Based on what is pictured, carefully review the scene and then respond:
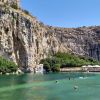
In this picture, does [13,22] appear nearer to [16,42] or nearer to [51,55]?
[16,42]

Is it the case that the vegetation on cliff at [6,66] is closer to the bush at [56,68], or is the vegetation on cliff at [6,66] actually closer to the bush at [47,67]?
the bush at [47,67]

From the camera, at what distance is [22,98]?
48.8 meters

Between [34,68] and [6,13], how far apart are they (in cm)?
2729

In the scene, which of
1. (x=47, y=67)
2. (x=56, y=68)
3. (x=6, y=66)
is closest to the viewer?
(x=6, y=66)

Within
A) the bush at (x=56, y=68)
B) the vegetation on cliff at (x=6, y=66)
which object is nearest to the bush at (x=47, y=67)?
the bush at (x=56, y=68)

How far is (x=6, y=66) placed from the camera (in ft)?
397

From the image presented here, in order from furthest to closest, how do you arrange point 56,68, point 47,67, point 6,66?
point 56,68 < point 47,67 < point 6,66

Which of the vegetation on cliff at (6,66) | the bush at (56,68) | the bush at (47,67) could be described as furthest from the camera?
the bush at (56,68)

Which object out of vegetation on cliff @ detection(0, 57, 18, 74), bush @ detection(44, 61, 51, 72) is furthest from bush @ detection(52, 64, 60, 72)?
vegetation on cliff @ detection(0, 57, 18, 74)

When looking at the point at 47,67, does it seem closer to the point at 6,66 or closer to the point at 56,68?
the point at 56,68

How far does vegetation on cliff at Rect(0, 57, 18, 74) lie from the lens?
119m

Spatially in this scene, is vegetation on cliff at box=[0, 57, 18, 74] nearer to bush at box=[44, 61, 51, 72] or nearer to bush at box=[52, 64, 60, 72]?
bush at box=[44, 61, 51, 72]

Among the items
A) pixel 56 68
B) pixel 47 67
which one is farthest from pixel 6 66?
pixel 56 68

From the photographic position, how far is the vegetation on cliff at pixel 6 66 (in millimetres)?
118562
